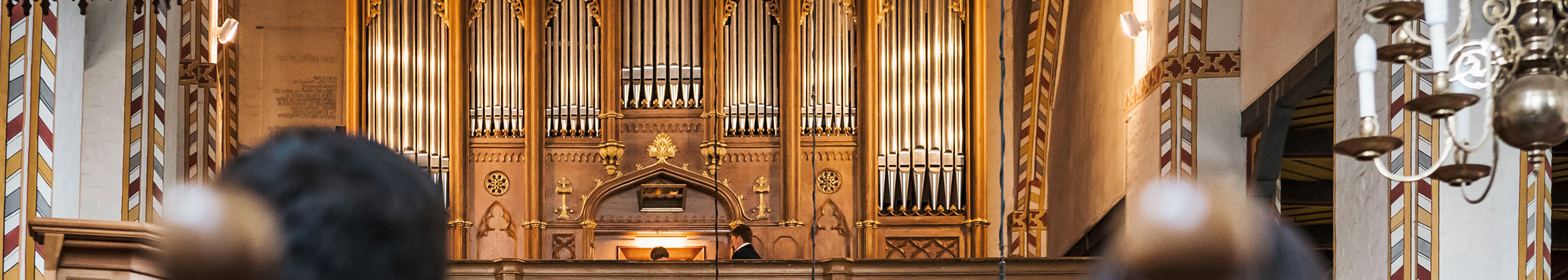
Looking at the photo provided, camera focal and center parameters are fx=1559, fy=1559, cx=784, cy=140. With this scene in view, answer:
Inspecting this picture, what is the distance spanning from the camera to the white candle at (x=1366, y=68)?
9.19 ft

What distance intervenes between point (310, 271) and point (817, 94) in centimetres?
1001

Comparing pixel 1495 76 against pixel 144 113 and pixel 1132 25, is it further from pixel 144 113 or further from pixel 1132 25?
pixel 144 113

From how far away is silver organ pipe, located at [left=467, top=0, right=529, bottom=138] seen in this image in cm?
1068

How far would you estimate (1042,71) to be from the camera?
35.0ft

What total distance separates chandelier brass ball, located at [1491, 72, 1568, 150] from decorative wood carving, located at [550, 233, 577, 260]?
27.4 feet

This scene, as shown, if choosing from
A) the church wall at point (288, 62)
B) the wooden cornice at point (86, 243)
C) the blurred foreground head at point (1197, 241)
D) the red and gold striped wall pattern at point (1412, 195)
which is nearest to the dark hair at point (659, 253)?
the church wall at point (288, 62)

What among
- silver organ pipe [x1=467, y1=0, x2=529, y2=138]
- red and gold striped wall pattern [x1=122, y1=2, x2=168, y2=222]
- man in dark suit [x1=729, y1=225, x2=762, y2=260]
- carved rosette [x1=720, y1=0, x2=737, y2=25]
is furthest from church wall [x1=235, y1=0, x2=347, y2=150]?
red and gold striped wall pattern [x1=122, y1=2, x2=168, y2=222]

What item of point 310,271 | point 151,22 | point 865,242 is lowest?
point 865,242

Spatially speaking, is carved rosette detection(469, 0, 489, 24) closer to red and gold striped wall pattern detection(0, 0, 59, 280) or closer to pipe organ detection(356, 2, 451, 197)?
pipe organ detection(356, 2, 451, 197)

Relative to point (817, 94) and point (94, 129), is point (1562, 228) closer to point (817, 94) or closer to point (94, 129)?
point (817, 94)

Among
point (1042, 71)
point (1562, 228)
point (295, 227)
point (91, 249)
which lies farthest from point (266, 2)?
point (295, 227)

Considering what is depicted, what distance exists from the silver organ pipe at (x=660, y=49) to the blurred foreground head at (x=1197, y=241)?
10230 mm

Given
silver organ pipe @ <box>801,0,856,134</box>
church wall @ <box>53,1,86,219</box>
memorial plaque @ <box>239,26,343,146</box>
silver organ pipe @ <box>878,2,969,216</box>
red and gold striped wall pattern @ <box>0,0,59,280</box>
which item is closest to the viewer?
red and gold striped wall pattern @ <box>0,0,59,280</box>

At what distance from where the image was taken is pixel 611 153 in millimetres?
10727
